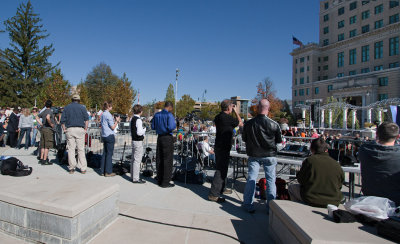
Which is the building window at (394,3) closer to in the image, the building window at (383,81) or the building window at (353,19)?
the building window at (353,19)

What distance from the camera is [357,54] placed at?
59.3 metres

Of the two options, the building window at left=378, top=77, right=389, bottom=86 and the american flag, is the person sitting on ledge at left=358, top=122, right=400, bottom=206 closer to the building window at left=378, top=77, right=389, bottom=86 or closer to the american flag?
the building window at left=378, top=77, right=389, bottom=86

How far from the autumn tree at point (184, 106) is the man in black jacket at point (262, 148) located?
5086cm

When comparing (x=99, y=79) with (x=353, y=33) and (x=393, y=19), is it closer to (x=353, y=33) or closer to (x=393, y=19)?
(x=353, y=33)

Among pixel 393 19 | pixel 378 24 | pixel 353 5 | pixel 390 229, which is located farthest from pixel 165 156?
pixel 353 5

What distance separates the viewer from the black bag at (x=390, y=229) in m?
2.29

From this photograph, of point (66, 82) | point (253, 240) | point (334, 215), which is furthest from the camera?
A: point (66, 82)

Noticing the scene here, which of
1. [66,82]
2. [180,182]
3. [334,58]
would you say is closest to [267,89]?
[334,58]

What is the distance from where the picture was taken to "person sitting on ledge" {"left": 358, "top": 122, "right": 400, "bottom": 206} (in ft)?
10.7

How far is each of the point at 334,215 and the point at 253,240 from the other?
117 cm

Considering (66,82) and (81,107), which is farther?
(66,82)

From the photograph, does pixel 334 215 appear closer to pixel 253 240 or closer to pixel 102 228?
pixel 253 240

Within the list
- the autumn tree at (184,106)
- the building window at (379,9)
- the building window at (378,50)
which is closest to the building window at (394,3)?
the building window at (379,9)

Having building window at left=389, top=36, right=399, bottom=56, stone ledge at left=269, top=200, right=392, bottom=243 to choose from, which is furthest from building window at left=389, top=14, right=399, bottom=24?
stone ledge at left=269, top=200, right=392, bottom=243
